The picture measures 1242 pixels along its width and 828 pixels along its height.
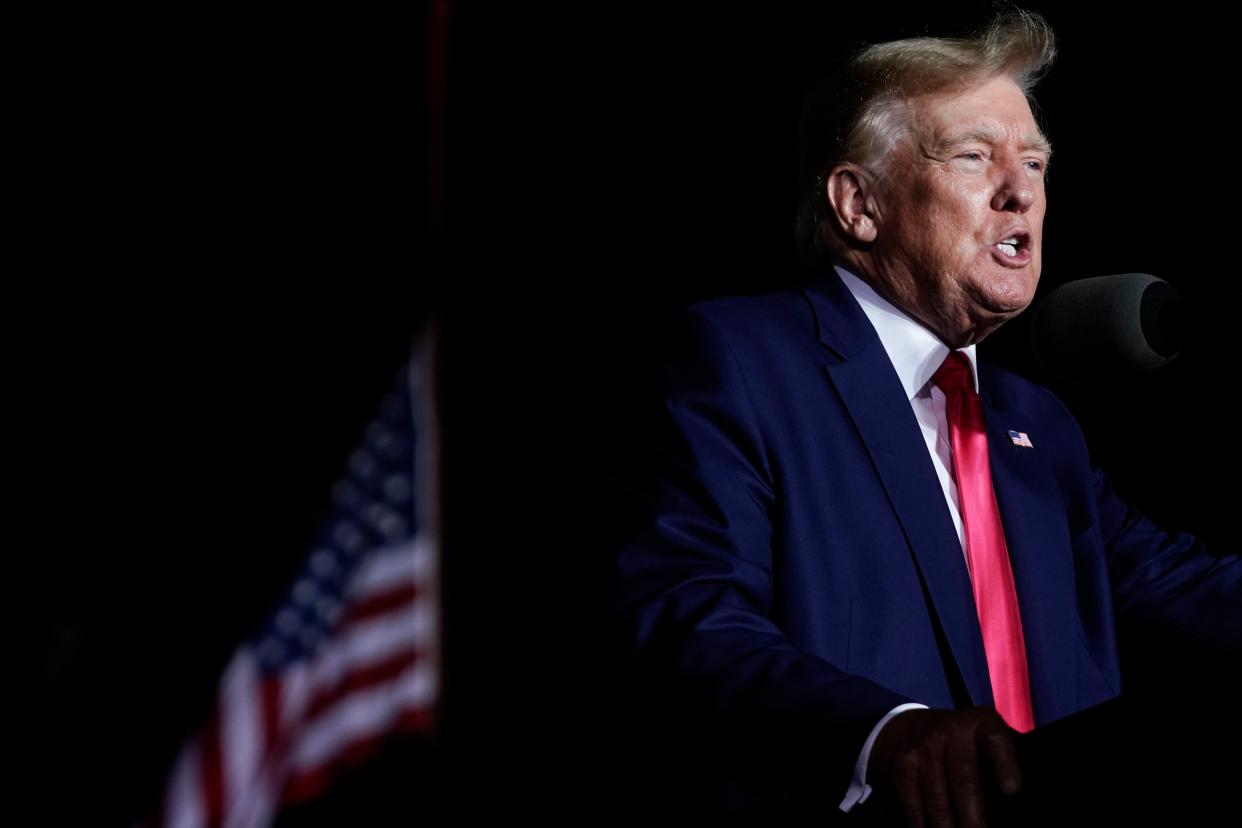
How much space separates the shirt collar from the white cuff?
70 cm

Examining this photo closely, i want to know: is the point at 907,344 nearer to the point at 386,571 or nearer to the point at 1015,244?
the point at 1015,244

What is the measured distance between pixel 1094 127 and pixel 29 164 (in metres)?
3.42

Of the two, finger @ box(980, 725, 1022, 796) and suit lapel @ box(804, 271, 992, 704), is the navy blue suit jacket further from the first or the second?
finger @ box(980, 725, 1022, 796)

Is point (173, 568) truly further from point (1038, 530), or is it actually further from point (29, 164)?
point (1038, 530)

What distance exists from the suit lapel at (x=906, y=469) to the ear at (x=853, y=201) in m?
0.23

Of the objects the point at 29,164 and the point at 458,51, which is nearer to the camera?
the point at 458,51

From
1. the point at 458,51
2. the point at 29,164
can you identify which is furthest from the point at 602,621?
the point at 29,164

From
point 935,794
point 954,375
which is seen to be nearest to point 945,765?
point 935,794

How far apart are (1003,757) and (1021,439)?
3.01 ft

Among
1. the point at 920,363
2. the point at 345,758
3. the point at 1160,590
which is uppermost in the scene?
the point at 920,363

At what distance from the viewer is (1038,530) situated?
1.49 m

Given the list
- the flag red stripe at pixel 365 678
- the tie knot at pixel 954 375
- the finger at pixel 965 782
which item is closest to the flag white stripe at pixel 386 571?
the flag red stripe at pixel 365 678

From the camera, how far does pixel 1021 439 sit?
1.62 metres

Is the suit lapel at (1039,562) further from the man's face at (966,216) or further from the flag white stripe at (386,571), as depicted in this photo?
the flag white stripe at (386,571)
